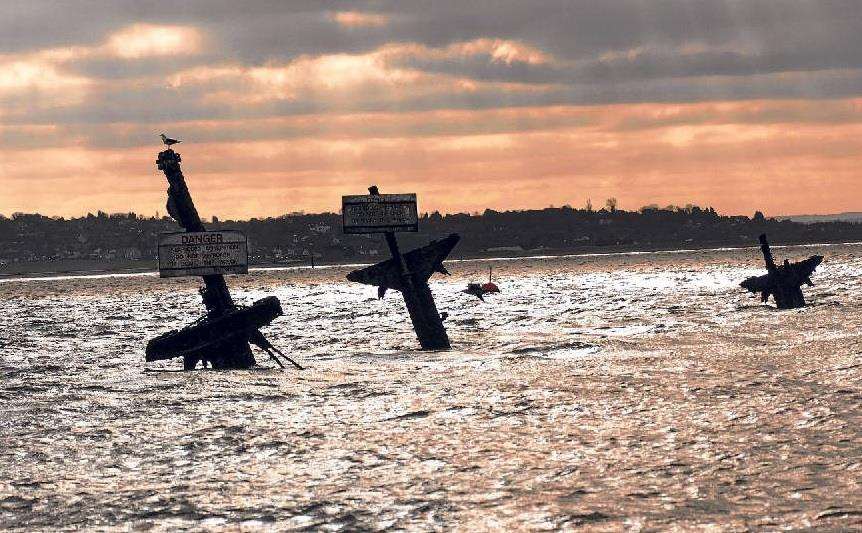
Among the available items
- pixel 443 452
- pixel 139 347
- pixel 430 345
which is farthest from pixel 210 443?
pixel 139 347

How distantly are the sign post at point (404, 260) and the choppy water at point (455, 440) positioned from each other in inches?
→ 45.7

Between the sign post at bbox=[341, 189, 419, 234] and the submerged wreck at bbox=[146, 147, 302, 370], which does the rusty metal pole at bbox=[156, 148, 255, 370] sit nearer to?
the submerged wreck at bbox=[146, 147, 302, 370]

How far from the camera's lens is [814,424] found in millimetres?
11672

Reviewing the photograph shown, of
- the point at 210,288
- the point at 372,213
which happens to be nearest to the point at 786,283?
the point at 372,213

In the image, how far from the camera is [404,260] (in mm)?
23906

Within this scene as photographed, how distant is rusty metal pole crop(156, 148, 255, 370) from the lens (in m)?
19.5

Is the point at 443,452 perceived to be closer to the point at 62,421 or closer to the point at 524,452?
the point at 524,452

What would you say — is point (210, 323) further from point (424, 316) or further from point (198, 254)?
point (424, 316)

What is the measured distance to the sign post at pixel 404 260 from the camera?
23766 millimetres

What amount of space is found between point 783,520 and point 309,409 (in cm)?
761

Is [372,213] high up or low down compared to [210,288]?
up

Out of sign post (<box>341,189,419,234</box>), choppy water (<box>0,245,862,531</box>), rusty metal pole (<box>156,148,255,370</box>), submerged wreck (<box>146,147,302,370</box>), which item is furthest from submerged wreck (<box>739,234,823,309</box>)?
rusty metal pole (<box>156,148,255,370</box>)

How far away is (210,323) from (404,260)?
5.79 m

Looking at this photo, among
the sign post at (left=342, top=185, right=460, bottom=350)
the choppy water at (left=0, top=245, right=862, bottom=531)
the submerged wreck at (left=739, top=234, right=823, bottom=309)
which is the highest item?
the sign post at (left=342, top=185, right=460, bottom=350)
